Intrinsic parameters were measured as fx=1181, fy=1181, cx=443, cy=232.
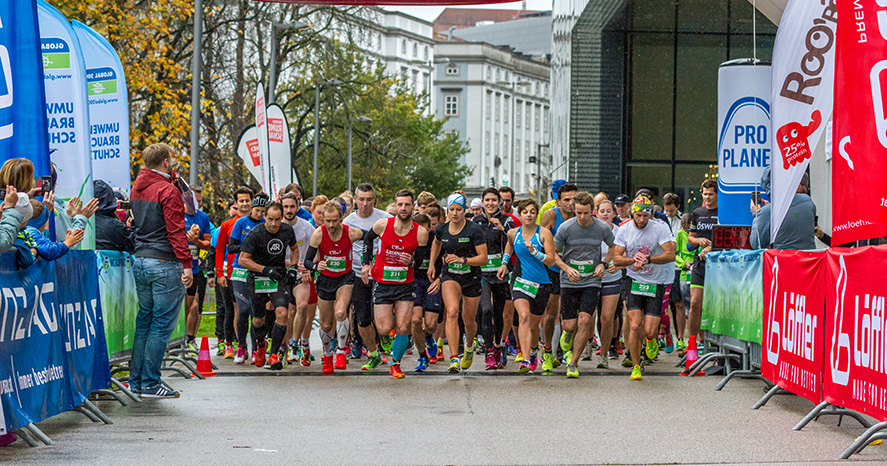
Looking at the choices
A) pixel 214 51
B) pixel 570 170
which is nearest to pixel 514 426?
pixel 570 170

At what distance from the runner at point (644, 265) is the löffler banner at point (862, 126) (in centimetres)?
448

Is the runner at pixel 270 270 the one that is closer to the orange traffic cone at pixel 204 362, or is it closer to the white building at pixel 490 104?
the orange traffic cone at pixel 204 362

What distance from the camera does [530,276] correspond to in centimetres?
1264

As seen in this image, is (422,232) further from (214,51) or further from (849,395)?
(214,51)

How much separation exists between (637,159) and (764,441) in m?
22.6

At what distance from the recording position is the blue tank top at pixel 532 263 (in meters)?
12.5

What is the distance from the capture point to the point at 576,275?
40.1 ft

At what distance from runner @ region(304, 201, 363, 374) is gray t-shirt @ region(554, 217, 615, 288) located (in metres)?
2.32

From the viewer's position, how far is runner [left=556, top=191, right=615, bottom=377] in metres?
12.4

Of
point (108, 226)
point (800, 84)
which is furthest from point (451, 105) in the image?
point (800, 84)

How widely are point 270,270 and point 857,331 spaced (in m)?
6.80

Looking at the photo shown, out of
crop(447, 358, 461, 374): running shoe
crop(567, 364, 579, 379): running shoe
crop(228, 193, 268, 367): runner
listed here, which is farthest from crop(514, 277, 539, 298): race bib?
crop(228, 193, 268, 367): runner

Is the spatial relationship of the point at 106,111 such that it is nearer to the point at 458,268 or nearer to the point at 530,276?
the point at 458,268

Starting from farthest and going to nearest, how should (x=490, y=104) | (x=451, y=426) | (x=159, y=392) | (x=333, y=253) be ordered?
(x=490, y=104) < (x=333, y=253) < (x=159, y=392) < (x=451, y=426)
